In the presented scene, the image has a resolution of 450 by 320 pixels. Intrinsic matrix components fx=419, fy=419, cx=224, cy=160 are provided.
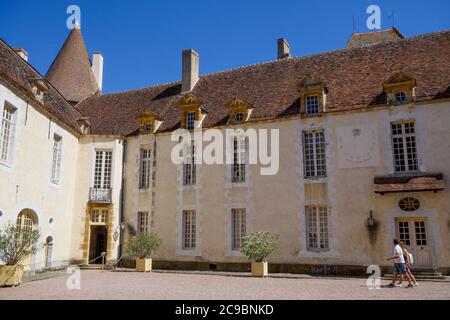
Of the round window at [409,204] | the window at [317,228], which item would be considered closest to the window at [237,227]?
the window at [317,228]

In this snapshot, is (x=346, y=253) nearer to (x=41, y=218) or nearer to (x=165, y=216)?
(x=165, y=216)

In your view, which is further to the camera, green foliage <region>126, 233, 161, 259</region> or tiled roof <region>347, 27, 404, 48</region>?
tiled roof <region>347, 27, 404, 48</region>

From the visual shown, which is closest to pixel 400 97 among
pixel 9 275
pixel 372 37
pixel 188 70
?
Answer: pixel 188 70

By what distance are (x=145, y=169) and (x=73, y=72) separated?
8.76 metres

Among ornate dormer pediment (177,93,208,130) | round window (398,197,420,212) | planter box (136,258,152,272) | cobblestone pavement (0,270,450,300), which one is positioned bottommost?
cobblestone pavement (0,270,450,300)

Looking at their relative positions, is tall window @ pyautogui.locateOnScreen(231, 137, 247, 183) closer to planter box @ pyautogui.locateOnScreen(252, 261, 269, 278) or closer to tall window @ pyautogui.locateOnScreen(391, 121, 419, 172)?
planter box @ pyautogui.locateOnScreen(252, 261, 269, 278)

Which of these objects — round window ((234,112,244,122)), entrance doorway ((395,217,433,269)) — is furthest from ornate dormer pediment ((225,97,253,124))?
entrance doorway ((395,217,433,269))

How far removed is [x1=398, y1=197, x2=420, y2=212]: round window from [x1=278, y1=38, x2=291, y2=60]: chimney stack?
10012mm

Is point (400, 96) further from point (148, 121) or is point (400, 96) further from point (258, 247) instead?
point (148, 121)

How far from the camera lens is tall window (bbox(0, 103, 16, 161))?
13.4 meters

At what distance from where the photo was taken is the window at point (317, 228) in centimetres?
1521

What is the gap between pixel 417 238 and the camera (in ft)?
45.9

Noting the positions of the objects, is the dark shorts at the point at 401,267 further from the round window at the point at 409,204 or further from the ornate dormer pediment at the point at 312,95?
the ornate dormer pediment at the point at 312,95

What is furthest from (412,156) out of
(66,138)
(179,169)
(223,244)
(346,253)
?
(66,138)
